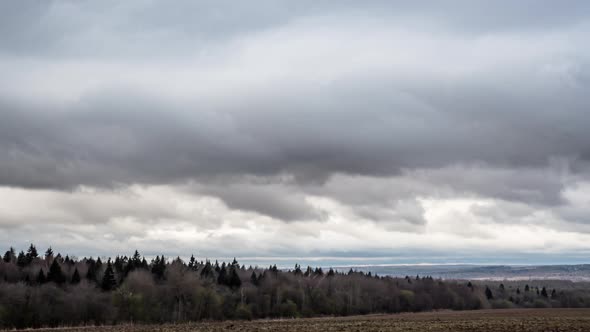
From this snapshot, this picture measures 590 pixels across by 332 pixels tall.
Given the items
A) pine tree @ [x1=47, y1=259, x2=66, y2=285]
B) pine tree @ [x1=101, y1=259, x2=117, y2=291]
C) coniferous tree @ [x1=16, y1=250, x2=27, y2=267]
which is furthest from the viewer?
coniferous tree @ [x1=16, y1=250, x2=27, y2=267]

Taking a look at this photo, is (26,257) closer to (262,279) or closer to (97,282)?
(97,282)

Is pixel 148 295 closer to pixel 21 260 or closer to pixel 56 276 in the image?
pixel 56 276

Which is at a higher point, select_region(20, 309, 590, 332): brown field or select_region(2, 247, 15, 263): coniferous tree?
select_region(2, 247, 15, 263): coniferous tree

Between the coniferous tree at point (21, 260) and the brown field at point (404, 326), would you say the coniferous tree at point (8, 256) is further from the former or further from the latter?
the brown field at point (404, 326)

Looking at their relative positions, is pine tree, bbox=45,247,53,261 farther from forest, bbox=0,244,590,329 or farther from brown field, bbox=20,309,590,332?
brown field, bbox=20,309,590,332

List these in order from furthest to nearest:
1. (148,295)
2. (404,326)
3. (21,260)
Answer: (21,260) → (148,295) → (404,326)

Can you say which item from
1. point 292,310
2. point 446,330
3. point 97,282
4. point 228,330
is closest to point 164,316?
point 97,282

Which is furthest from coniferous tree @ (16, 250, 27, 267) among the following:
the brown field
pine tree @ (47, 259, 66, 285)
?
the brown field

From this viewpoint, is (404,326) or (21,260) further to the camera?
(21,260)

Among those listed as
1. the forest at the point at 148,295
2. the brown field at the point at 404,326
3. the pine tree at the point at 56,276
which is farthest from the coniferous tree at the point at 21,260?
the brown field at the point at 404,326

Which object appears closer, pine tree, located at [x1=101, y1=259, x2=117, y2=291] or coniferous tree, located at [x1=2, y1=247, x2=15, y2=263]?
pine tree, located at [x1=101, y1=259, x2=117, y2=291]

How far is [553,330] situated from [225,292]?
11375 centimetres

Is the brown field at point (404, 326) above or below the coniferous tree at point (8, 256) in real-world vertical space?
below

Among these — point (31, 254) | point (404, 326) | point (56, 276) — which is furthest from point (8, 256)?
point (404, 326)
